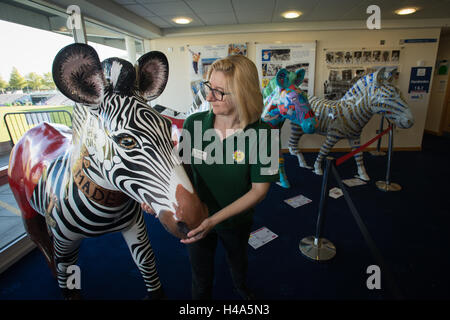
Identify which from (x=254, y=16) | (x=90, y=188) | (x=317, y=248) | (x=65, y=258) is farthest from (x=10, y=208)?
(x=254, y=16)

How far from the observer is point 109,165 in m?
0.84

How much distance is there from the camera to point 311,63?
4.69m

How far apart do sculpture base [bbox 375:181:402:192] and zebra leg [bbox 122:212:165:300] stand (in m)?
3.32

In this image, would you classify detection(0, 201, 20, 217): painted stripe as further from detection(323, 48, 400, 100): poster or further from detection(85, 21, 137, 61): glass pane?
detection(323, 48, 400, 100): poster

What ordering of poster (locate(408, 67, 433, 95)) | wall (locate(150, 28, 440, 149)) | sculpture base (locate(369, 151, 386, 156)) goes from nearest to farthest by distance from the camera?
wall (locate(150, 28, 440, 149))
poster (locate(408, 67, 433, 95))
sculpture base (locate(369, 151, 386, 156))

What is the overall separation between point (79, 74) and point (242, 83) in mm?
603

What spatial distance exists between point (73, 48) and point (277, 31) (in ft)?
15.3

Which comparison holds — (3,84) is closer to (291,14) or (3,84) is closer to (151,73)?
(151,73)

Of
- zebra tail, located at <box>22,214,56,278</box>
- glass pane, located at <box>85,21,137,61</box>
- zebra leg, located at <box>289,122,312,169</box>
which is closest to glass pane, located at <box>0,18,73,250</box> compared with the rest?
glass pane, located at <box>85,21,137,61</box>

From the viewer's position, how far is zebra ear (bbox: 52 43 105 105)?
2.51ft

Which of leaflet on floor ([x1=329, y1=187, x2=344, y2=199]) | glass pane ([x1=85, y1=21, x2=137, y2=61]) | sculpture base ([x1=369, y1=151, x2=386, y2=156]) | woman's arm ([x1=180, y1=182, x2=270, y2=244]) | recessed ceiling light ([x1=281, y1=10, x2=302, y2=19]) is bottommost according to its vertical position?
leaflet on floor ([x1=329, y1=187, x2=344, y2=199])
